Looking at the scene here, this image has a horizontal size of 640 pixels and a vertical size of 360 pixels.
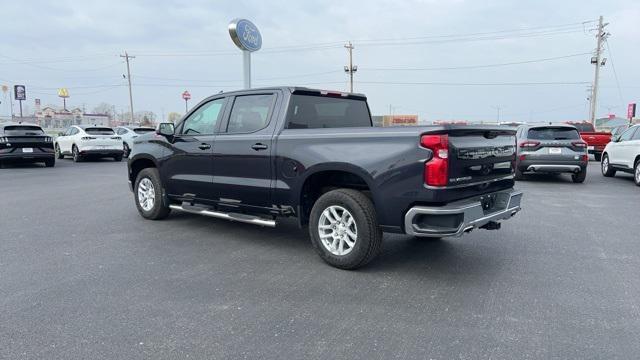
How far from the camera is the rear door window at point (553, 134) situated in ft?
37.4

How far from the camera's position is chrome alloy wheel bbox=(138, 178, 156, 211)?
6.81 metres

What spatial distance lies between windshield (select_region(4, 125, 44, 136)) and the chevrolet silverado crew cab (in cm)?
1141

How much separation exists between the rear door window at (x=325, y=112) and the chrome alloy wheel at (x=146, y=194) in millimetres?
2823

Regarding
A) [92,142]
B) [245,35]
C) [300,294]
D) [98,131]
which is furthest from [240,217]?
[98,131]

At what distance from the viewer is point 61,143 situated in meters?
19.6

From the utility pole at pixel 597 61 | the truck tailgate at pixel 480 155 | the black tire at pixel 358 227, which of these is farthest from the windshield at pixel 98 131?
the utility pole at pixel 597 61

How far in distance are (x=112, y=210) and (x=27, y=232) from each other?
169 centimetres

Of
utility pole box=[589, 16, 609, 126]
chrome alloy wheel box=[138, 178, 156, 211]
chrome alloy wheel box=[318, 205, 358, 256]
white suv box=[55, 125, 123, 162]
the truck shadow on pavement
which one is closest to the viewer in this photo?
chrome alloy wheel box=[318, 205, 358, 256]

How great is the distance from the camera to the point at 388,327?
330cm

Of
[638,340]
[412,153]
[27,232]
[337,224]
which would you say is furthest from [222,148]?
[638,340]

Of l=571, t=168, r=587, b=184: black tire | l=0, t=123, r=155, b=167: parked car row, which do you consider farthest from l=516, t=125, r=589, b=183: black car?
l=0, t=123, r=155, b=167: parked car row

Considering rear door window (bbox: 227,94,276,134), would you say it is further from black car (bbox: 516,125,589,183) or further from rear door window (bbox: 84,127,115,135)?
rear door window (bbox: 84,127,115,135)

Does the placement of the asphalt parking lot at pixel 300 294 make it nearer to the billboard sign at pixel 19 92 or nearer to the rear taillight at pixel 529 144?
the rear taillight at pixel 529 144

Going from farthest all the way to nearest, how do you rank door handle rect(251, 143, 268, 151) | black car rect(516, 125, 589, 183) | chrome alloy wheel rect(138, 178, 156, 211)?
black car rect(516, 125, 589, 183)
chrome alloy wheel rect(138, 178, 156, 211)
door handle rect(251, 143, 268, 151)
